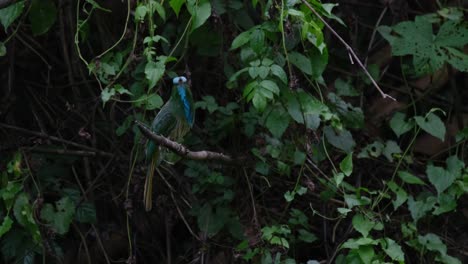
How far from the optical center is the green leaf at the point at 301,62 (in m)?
2.84

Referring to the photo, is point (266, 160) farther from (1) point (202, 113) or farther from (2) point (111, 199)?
(2) point (111, 199)

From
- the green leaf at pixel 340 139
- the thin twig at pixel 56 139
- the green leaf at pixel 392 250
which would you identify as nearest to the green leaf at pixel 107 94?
the thin twig at pixel 56 139

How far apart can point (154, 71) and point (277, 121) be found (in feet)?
1.61

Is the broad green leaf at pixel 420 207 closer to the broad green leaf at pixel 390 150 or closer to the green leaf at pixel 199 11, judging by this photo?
the broad green leaf at pixel 390 150

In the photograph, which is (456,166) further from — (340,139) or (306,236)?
(306,236)

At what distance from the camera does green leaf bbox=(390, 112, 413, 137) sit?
3.29m

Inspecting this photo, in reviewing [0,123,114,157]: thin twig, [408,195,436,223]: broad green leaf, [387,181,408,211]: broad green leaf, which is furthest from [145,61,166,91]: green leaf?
[408,195,436,223]: broad green leaf

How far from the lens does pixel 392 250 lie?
9.57ft

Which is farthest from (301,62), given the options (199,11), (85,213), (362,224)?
(85,213)

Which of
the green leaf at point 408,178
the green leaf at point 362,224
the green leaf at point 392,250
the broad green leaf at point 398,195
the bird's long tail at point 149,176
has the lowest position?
the green leaf at point 392,250

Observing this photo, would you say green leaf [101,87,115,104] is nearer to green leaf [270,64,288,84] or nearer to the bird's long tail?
the bird's long tail

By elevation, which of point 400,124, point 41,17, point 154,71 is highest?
point 41,17

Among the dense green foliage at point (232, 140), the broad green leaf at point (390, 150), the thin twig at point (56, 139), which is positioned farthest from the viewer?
the broad green leaf at point (390, 150)

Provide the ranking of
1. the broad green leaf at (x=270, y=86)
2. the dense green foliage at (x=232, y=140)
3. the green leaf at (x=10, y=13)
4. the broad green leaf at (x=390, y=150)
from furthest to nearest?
the broad green leaf at (x=390, y=150)
the dense green foliage at (x=232, y=140)
the green leaf at (x=10, y=13)
the broad green leaf at (x=270, y=86)
